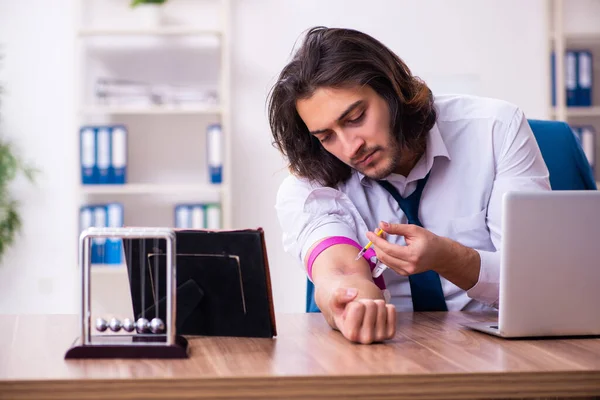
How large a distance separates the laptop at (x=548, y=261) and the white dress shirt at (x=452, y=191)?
0.46 m

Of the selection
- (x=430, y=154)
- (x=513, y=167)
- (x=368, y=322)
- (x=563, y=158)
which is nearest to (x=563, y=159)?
(x=563, y=158)

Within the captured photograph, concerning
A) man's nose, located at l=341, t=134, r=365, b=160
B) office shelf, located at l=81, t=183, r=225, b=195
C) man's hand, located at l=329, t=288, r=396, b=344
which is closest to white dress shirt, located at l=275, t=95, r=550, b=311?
man's nose, located at l=341, t=134, r=365, b=160

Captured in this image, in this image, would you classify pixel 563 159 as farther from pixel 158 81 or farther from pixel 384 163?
pixel 158 81

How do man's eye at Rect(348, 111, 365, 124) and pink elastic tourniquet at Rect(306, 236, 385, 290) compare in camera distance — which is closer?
pink elastic tourniquet at Rect(306, 236, 385, 290)

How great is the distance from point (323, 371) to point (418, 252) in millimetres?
390

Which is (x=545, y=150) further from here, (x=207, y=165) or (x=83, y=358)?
(x=207, y=165)

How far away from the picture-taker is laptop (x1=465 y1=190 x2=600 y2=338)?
3.65 ft

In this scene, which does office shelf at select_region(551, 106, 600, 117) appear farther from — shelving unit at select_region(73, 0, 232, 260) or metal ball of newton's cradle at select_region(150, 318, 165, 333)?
metal ball of newton's cradle at select_region(150, 318, 165, 333)

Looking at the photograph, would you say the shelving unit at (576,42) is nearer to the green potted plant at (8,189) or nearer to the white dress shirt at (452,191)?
the white dress shirt at (452,191)

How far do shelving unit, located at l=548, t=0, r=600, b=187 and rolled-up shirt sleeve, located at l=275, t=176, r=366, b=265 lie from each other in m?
2.47

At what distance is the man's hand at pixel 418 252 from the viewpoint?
1275 millimetres

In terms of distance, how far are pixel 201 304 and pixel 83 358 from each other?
23cm

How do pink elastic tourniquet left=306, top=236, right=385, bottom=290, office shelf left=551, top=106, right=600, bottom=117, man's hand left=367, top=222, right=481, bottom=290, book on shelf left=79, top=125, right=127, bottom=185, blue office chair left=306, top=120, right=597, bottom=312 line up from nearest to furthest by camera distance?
man's hand left=367, top=222, right=481, bottom=290, pink elastic tourniquet left=306, top=236, right=385, bottom=290, blue office chair left=306, top=120, right=597, bottom=312, book on shelf left=79, top=125, right=127, bottom=185, office shelf left=551, top=106, right=600, bottom=117

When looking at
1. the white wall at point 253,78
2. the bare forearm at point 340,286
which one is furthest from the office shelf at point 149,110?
the bare forearm at point 340,286
